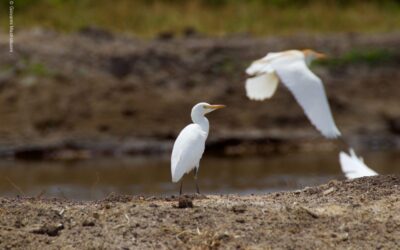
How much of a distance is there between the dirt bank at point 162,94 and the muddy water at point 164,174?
658 mm

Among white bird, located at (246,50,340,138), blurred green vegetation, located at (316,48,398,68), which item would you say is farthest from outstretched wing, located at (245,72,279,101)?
blurred green vegetation, located at (316,48,398,68)

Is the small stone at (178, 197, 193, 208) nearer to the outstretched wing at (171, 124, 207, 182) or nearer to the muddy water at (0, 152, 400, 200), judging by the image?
the outstretched wing at (171, 124, 207, 182)

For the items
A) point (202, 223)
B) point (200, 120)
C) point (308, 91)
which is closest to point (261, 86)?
point (308, 91)

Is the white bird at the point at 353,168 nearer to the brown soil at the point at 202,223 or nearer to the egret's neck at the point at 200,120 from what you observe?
the egret's neck at the point at 200,120

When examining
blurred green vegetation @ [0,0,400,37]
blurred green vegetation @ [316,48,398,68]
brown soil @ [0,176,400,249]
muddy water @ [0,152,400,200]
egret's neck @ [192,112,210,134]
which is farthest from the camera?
blurred green vegetation @ [0,0,400,37]

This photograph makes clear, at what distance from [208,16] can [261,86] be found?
1347cm

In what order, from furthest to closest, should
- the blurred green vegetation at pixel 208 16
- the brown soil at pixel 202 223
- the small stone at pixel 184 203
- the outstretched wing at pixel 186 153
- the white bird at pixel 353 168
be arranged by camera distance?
the blurred green vegetation at pixel 208 16, the white bird at pixel 353 168, the outstretched wing at pixel 186 153, the small stone at pixel 184 203, the brown soil at pixel 202 223

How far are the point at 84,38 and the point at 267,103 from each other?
4.22 meters

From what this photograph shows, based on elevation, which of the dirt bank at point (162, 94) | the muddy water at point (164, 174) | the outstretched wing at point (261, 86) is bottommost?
the muddy water at point (164, 174)

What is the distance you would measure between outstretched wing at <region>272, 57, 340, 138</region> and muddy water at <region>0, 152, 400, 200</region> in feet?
13.1

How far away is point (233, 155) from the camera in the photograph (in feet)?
57.0

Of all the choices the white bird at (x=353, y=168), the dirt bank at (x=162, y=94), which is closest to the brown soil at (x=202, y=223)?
the white bird at (x=353, y=168)

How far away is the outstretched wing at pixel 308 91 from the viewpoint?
29.8ft

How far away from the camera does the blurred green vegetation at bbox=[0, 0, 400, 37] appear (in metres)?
22.9
